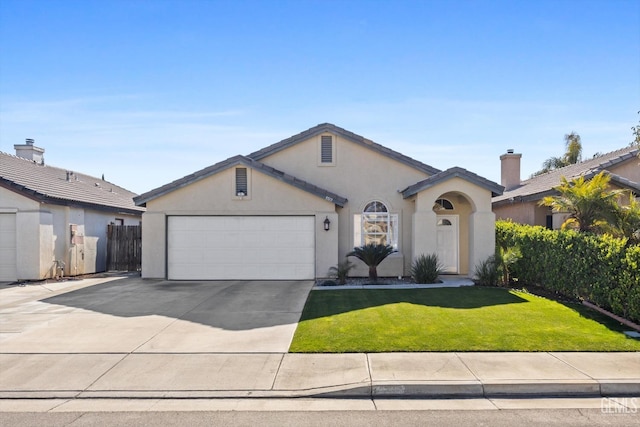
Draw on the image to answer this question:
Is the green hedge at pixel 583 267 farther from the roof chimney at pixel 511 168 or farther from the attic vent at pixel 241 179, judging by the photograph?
the roof chimney at pixel 511 168

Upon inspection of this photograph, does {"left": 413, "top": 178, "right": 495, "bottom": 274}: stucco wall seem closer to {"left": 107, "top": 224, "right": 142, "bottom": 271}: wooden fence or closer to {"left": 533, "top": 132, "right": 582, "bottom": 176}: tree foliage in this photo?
→ {"left": 107, "top": 224, "right": 142, "bottom": 271}: wooden fence

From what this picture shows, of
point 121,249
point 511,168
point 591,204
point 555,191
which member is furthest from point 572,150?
point 121,249

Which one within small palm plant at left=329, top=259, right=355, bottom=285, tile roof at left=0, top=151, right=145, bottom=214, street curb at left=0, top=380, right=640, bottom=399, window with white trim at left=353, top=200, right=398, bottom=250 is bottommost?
street curb at left=0, top=380, right=640, bottom=399

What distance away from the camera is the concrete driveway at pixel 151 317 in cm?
804

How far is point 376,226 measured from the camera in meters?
16.8

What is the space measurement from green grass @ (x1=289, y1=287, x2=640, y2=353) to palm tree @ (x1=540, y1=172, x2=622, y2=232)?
2.20 m

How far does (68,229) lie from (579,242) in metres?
16.7

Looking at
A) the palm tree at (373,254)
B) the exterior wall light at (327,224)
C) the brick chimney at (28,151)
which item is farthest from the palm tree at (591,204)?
the brick chimney at (28,151)

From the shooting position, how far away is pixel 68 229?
56.1 ft

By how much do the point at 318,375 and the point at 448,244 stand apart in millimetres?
11603

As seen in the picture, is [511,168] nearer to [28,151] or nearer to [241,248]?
[241,248]

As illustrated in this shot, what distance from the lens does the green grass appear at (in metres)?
7.73

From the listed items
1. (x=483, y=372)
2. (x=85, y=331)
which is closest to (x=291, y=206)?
(x=85, y=331)

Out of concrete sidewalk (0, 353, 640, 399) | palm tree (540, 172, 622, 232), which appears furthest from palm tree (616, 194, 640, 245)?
concrete sidewalk (0, 353, 640, 399)
